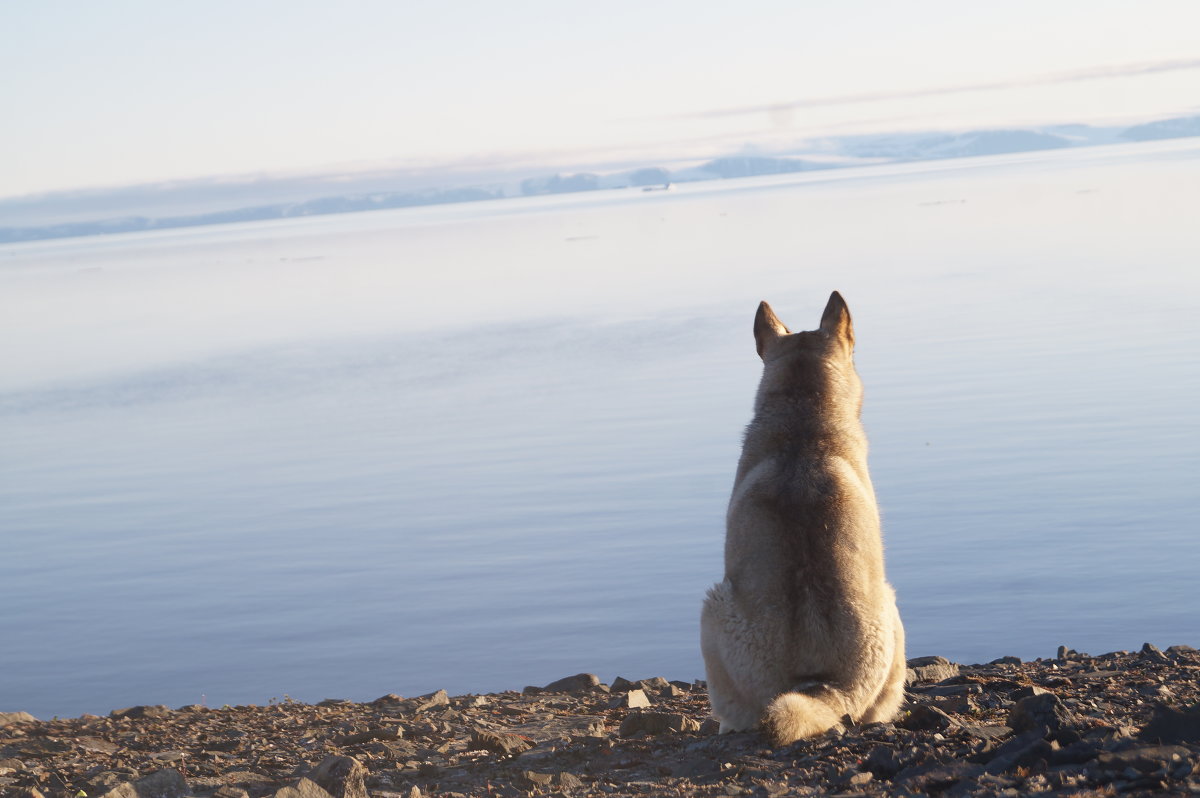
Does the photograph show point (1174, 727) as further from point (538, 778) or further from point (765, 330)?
point (765, 330)

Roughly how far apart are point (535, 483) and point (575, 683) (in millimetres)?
11676

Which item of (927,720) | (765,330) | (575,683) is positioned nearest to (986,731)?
(927,720)

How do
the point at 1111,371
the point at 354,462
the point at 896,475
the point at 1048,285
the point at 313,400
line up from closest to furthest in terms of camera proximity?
the point at 896,475 → the point at 354,462 → the point at 1111,371 → the point at 313,400 → the point at 1048,285

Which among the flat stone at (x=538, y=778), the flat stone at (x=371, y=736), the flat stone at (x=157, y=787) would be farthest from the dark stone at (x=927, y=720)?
the flat stone at (x=157, y=787)

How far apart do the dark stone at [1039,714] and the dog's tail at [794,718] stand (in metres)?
1.09

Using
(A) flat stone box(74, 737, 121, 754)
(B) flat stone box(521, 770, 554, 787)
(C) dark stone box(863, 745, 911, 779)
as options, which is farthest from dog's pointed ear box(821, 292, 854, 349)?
(A) flat stone box(74, 737, 121, 754)

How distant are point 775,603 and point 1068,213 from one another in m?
87.1

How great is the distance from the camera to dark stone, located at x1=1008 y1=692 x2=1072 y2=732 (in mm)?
7562

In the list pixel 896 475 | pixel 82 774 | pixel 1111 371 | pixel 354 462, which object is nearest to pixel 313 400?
pixel 354 462

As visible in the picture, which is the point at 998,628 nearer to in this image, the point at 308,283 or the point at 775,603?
the point at 775,603

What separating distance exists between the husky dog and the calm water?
6852 mm

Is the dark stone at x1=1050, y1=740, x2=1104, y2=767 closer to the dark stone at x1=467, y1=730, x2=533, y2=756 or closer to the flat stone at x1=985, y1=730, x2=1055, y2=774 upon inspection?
the flat stone at x1=985, y1=730, x2=1055, y2=774

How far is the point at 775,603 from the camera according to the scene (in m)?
7.94

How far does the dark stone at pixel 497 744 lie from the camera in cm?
873
